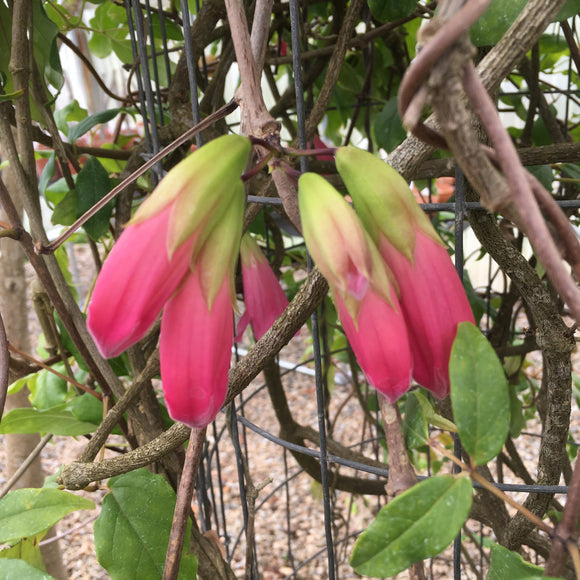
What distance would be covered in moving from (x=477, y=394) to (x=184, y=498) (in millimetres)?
182

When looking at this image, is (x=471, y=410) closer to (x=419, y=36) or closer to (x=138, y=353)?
(x=419, y=36)

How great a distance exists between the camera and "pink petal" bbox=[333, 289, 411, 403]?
0.73 feet

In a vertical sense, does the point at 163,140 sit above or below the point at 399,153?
above

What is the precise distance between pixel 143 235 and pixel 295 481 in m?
1.61

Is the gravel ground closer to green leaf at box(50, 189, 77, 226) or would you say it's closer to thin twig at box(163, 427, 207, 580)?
green leaf at box(50, 189, 77, 226)

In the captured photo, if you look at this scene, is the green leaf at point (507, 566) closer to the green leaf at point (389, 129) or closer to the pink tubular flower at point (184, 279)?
the pink tubular flower at point (184, 279)

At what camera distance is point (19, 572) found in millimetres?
318

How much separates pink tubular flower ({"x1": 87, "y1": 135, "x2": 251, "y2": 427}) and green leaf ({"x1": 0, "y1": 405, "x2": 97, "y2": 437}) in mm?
317

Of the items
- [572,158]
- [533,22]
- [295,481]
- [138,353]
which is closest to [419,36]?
[533,22]

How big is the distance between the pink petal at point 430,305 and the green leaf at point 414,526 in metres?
0.04

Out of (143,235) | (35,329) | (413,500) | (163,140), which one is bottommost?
(413,500)

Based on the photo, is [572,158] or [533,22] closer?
[533,22]

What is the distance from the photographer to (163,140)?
0.61 meters

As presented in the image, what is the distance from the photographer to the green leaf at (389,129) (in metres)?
0.64
